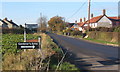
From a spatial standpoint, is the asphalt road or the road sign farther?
the asphalt road

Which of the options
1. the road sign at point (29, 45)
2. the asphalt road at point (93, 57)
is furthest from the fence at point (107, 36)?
the road sign at point (29, 45)

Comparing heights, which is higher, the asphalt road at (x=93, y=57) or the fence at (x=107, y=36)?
the fence at (x=107, y=36)

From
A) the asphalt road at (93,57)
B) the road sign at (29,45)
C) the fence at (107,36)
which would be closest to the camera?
the road sign at (29,45)

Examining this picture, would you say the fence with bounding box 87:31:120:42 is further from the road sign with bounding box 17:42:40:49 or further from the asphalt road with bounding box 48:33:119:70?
the road sign with bounding box 17:42:40:49

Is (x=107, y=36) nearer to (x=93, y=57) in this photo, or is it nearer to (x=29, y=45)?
(x=93, y=57)

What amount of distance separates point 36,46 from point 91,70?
105 inches

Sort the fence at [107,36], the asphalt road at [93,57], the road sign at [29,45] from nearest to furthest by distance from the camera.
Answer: the road sign at [29,45] → the asphalt road at [93,57] → the fence at [107,36]

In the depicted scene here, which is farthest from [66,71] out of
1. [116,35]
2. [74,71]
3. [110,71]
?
[116,35]

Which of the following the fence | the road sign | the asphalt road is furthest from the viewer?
the fence

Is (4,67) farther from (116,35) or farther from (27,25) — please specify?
(116,35)

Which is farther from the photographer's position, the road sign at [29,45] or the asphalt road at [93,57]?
the asphalt road at [93,57]

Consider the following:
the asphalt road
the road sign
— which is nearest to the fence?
the asphalt road

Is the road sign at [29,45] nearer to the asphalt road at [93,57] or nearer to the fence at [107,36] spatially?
the asphalt road at [93,57]

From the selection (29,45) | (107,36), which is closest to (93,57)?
(29,45)
